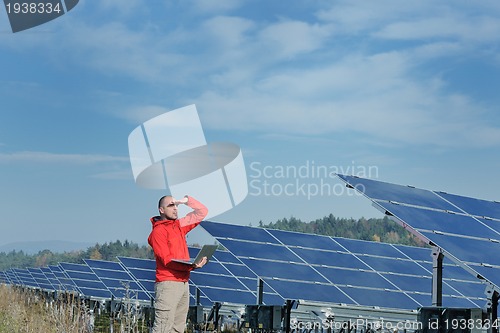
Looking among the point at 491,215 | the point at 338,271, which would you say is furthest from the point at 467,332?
the point at 338,271

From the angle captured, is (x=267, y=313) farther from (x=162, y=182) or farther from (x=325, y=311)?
(x=162, y=182)

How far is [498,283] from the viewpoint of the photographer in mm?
10047

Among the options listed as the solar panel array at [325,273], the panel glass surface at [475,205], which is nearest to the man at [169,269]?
the solar panel array at [325,273]

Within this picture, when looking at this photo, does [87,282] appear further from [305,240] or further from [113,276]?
[305,240]

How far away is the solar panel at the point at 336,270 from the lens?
49.4 ft

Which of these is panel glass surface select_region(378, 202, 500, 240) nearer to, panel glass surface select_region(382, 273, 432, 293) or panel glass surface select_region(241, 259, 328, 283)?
panel glass surface select_region(382, 273, 432, 293)

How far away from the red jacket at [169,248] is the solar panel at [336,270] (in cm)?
538

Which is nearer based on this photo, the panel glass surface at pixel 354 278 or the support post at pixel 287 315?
the support post at pixel 287 315

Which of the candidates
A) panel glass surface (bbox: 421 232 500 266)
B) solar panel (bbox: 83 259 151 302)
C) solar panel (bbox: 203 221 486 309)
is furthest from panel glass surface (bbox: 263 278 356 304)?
solar panel (bbox: 83 259 151 302)

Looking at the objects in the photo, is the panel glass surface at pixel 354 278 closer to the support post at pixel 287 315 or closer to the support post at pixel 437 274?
the support post at pixel 287 315

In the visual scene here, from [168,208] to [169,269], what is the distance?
0.70 metres

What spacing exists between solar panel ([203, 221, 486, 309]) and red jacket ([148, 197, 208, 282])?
538 cm

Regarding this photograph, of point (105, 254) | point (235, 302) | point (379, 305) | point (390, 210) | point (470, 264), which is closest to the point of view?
point (470, 264)

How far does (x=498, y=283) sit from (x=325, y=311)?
15.9 feet
